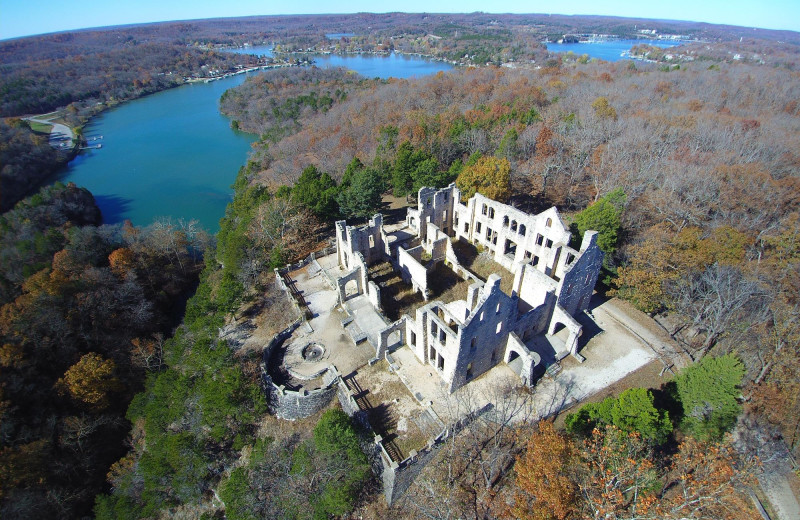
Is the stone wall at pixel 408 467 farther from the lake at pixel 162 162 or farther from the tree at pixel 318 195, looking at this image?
the lake at pixel 162 162

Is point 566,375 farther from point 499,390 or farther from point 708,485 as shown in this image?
point 708,485

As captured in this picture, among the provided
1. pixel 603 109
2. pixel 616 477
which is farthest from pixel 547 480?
pixel 603 109

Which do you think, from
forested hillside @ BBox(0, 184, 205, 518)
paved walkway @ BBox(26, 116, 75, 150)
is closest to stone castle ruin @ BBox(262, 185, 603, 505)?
forested hillside @ BBox(0, 184, 205, 518)

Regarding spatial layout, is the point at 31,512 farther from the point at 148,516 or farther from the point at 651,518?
the point at 651,518

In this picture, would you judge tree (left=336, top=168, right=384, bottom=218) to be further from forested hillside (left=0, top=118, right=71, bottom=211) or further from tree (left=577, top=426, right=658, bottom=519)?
forested hillside (left=0, top=118, right=71, bottom=211)

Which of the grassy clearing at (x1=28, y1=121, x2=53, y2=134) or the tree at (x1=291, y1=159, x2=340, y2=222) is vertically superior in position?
the grassy clearing at (x1=28, y1=121, x2=53, y2=134)

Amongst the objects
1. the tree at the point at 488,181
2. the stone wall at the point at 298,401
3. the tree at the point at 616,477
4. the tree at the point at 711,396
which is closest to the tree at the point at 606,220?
the tree at the point at 488,181
